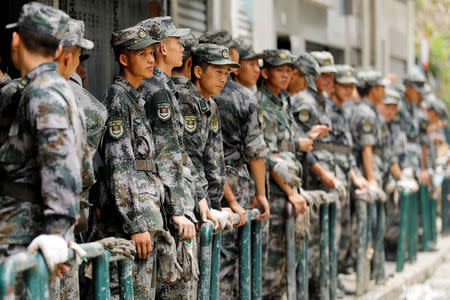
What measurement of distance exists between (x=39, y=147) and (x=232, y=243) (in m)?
2.87

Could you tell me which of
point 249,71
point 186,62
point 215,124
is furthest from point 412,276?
point 186,62

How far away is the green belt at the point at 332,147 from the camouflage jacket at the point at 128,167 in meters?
3.86

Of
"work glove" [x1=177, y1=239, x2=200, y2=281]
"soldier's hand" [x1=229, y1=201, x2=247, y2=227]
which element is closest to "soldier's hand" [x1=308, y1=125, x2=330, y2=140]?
"soldier's hand" [x1=229, y1=201, x2=247, y2=227]

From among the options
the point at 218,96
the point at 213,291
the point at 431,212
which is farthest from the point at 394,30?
the point at 213,291

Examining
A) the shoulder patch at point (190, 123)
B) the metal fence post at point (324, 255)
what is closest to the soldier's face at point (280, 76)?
the metal fence post at point (324, 255)

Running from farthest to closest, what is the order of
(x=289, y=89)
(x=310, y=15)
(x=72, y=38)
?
(x=310, y=15) → (x=289, y=89) → (x=72, y=38)

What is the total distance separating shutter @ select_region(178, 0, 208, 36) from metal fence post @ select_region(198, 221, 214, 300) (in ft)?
12.8

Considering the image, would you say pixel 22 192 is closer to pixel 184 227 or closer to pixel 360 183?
pixel 184 227

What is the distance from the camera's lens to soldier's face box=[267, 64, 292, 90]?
745cm

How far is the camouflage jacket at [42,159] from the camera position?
3.69 meters

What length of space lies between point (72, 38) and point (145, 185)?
913 mm

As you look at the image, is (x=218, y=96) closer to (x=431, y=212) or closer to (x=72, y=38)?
(x=72, y=38)

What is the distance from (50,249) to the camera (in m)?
3.51

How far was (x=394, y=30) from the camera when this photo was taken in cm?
1980
